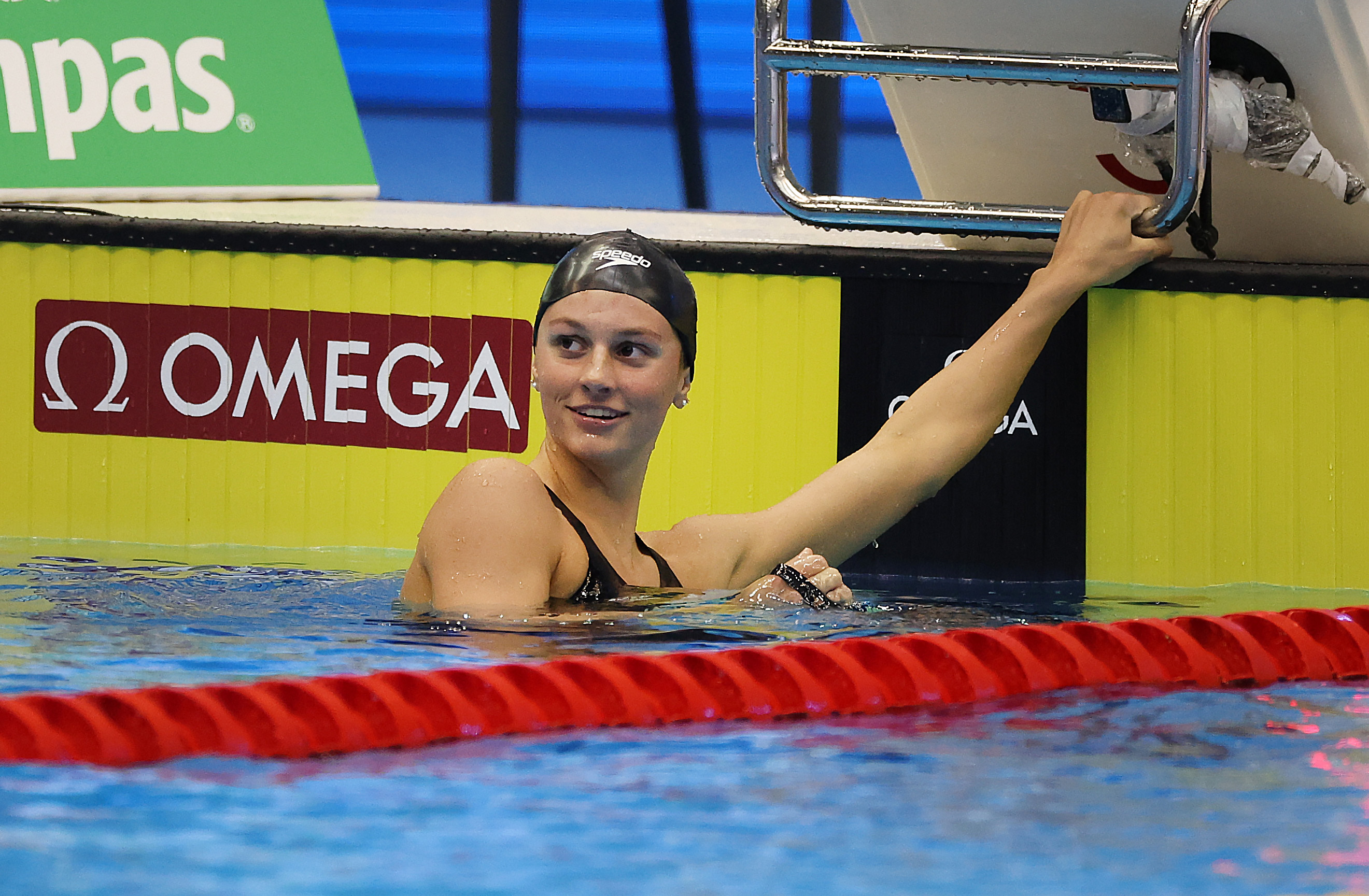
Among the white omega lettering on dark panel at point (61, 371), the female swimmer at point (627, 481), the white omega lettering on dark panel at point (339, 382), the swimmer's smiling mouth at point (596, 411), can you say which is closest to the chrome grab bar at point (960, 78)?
the female swimmer at point (627, 481)

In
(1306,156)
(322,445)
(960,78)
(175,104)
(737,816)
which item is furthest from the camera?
(175,104)

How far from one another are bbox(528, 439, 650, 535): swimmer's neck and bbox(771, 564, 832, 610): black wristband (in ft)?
0.97

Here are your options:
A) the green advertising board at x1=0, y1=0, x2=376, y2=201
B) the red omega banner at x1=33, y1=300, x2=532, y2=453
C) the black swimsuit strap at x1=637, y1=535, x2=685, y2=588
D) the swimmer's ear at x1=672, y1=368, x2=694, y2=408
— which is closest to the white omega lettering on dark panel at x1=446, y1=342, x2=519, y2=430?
the red omega banner at x1=33, y1=300, x2=532, y2=453

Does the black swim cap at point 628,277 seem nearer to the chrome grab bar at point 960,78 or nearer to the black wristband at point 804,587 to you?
the black wristband at point 804,587

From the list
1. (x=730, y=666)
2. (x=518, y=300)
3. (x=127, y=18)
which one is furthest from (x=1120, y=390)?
(x=127, y=18)

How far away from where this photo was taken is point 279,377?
13.0ft

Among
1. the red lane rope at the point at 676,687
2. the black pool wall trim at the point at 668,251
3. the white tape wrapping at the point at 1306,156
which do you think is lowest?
the red lane rope at the point at 676,687

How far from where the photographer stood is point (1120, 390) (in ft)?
12.5

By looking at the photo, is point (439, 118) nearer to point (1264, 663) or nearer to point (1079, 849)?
point (1264, 663)

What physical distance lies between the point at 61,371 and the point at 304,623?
1494 millimetres

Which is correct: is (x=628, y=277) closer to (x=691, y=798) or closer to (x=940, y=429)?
(x=940, y=429)

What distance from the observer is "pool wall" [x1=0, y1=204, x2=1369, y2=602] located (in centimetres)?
383

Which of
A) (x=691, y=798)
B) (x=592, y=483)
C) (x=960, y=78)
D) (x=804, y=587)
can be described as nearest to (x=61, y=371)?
(x=592, y=483)

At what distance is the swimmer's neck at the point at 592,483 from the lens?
2641 mm
